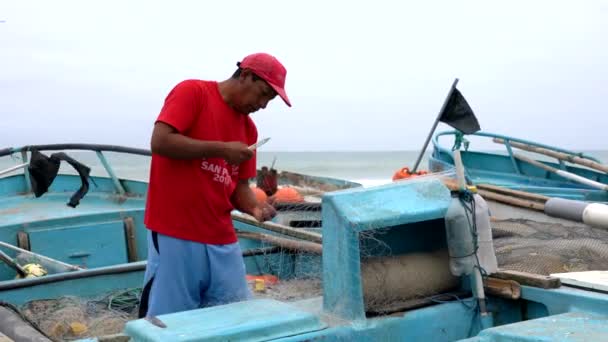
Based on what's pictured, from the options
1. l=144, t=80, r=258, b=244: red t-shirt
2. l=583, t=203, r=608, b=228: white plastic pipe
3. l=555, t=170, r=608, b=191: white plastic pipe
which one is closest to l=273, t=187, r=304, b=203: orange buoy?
l=144, t=80, r=258, b=244: red t-shirt

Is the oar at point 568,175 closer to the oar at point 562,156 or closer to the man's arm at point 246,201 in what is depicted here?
the oar at point 562,156

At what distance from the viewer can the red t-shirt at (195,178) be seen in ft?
10.9

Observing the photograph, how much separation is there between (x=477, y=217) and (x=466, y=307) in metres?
0.41

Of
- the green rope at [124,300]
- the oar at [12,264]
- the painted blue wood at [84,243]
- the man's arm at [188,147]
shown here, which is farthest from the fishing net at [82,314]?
the painted blue wood at [84,243]

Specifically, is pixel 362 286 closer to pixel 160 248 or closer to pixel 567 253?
pixel 160 248

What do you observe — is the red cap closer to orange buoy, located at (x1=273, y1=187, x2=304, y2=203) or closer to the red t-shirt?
the red t-shirt

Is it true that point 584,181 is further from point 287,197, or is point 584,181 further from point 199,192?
point 199,192

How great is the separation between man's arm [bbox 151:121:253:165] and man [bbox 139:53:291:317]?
0.04 feet

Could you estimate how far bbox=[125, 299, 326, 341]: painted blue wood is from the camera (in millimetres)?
2471

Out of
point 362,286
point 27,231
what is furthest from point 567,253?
point 27,231

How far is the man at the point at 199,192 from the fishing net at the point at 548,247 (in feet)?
6.04

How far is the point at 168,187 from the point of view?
11.0 ft

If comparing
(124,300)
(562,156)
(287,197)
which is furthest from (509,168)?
(124,300)

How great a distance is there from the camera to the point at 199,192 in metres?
3.40
